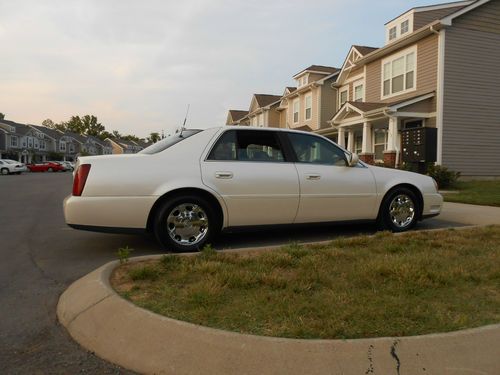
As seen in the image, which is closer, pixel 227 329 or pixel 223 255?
pixel 227 329

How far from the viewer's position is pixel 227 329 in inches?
109

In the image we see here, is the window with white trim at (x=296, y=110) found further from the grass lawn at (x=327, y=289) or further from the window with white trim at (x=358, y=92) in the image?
the grass lawn at (x=327, y=289)

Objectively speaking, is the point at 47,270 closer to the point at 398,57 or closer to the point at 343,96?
the point at 398,57

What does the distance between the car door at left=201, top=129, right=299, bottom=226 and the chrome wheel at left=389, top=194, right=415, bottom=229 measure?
165 cm

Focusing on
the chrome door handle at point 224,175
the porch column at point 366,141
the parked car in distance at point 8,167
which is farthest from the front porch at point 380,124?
the parked car in distance at point 8,167

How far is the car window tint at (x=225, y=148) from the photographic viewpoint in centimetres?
544

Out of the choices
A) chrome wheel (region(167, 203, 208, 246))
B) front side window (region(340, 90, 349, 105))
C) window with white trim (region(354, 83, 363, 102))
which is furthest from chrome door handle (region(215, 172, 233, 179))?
front side window (region(340, 90, 349, 105))

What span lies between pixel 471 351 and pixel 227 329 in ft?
4.74

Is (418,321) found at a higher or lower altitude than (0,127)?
lower

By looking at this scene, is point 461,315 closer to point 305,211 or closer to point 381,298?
point 381,298

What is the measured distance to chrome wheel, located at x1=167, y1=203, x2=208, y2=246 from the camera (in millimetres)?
5098

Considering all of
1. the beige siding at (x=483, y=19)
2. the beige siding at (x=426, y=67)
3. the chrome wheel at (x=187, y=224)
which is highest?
the beige siding at (x=483, y=19)

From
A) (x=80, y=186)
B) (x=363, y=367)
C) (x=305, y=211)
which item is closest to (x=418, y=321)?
(x=363, y=367)

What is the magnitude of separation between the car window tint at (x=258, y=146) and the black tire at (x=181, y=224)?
A: 81cm
